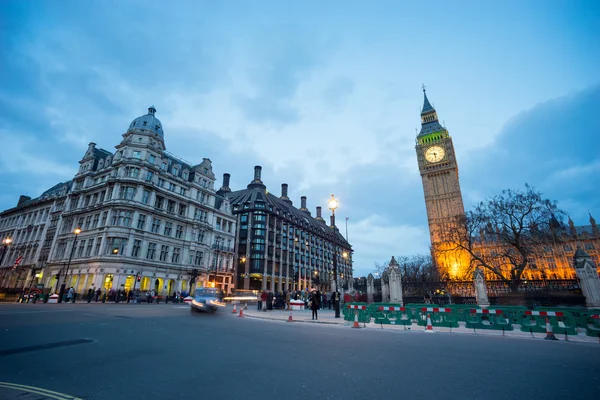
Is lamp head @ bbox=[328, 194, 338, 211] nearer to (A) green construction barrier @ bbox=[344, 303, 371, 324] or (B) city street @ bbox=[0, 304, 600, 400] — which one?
(A) green construction barrier @ bbox=[344, 303, 371, 324]

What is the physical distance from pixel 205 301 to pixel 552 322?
61.0 feet

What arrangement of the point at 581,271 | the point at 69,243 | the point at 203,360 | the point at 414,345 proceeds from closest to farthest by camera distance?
the point at 203,360 < the point at 414,345 < the point at 581,271 < the point at 69,243

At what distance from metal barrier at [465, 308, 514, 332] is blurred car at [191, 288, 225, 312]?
606 inches

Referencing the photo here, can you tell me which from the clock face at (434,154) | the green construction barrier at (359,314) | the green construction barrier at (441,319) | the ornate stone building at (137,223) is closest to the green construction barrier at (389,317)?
the green construction barrier at (359,314)

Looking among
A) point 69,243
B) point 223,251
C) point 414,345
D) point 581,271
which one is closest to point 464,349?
point 414,345

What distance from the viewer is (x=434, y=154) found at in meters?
80.9

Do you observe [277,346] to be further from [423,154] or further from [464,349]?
[423,154]

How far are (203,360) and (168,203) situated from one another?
41895 mm

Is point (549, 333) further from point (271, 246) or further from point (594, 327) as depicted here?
point (271, 246)

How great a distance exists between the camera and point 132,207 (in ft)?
123

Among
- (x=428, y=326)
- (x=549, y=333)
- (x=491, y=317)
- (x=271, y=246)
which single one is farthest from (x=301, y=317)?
(x=271, y=246)

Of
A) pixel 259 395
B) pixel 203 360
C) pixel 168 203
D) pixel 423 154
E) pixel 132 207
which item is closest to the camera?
pixel 259 395

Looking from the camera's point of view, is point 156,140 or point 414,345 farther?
point 156,140

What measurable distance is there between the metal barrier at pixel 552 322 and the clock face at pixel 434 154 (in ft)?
249
